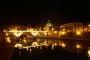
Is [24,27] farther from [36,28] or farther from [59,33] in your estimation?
[59,33]

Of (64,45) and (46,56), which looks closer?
(46,56)

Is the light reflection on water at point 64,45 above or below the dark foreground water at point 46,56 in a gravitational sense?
above

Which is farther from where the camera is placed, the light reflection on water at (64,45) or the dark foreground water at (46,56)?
the light reflection on water at (64,45)

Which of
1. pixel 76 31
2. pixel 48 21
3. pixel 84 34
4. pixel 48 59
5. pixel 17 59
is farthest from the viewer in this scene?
pixel 48 21

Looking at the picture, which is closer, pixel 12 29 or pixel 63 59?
pixel 63 59

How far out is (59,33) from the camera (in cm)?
7150

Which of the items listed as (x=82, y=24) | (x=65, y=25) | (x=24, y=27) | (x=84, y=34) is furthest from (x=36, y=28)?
(x=84, y=34)

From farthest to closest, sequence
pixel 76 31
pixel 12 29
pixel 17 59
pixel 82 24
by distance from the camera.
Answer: pixel 12 29, pixel 82 24, pixel 76 31, pixel 17 59

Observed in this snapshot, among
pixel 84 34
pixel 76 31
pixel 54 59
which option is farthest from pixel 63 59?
pixel 76 31

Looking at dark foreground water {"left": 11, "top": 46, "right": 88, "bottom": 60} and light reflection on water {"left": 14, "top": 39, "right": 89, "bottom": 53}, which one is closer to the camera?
dark foreground water {"left": 11, "top": 46, "right": 88, "bottom": 60}

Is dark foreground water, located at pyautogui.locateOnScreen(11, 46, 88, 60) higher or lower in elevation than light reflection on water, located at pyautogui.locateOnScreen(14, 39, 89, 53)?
lower

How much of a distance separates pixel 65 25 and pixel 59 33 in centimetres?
540

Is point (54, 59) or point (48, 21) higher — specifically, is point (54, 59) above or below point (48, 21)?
below

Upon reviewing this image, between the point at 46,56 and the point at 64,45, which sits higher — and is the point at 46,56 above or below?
below
